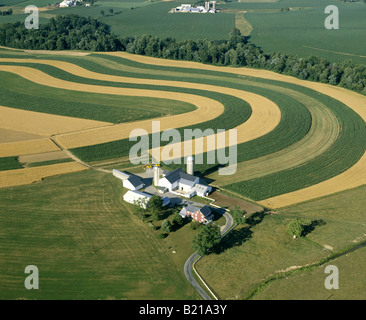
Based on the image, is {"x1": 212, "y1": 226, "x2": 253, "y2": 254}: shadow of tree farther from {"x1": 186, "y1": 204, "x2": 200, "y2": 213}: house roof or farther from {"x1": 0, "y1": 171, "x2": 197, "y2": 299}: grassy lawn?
A: {"x1": 0, "y1": 171, "x2": 197, "y2": 299}: grassy lawn

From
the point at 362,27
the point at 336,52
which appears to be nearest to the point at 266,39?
the point at 336,52

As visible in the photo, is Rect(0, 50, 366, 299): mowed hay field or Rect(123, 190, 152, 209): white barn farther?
Rect(123, 190, 152, 209): white barn

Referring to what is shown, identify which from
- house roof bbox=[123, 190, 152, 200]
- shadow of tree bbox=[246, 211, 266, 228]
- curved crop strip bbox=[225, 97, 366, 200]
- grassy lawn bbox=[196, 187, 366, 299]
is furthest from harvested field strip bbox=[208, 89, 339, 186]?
house roof bbox=[123, 190, 152, 200]

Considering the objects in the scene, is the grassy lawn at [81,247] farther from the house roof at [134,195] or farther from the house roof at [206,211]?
the house roof at [206,211]

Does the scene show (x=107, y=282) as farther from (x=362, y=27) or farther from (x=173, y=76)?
(x=362, y=27)

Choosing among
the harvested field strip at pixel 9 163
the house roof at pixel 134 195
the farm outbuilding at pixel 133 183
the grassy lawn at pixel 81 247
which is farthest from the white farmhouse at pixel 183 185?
the harvested field strip at pixel 9 163
